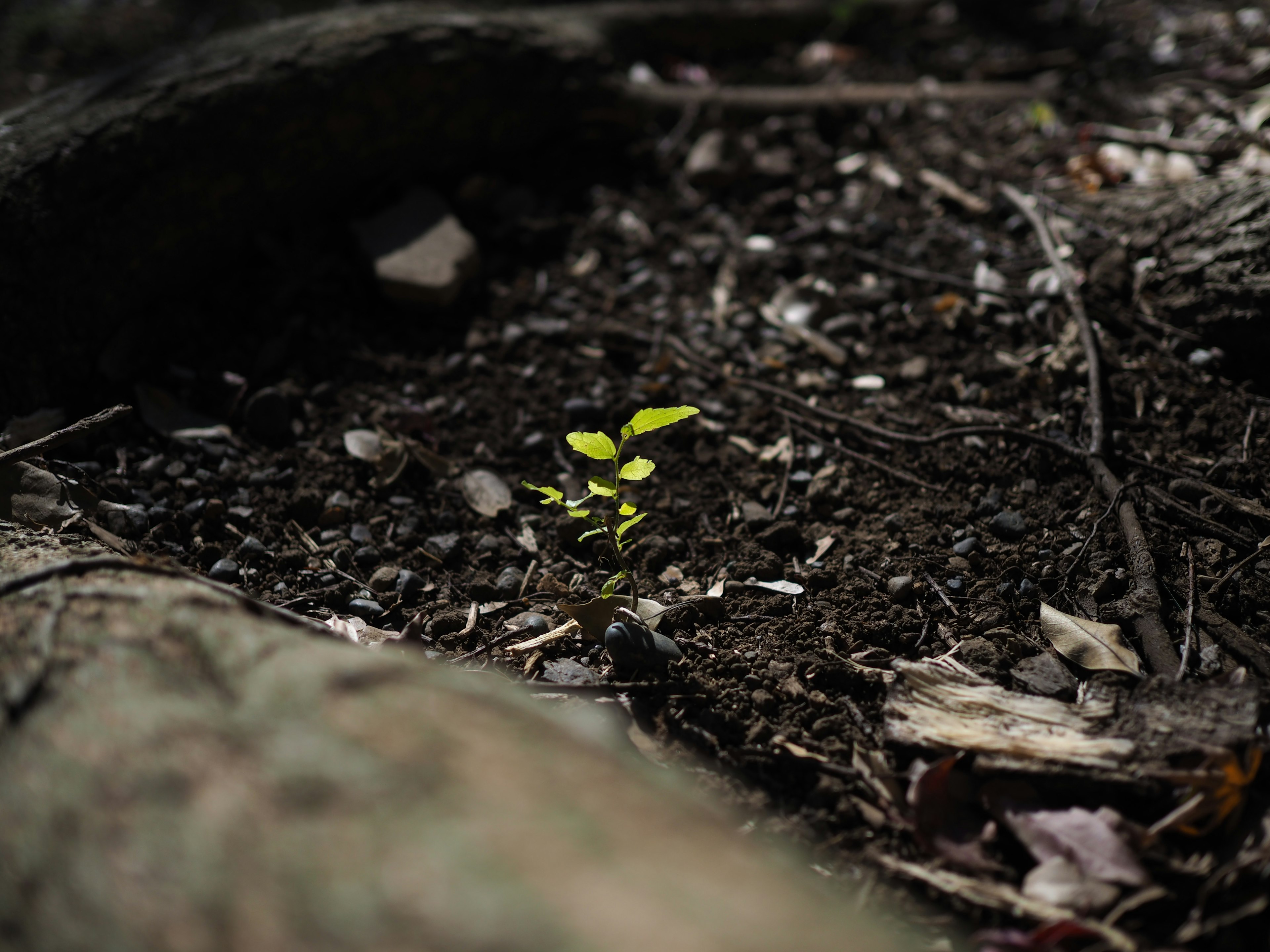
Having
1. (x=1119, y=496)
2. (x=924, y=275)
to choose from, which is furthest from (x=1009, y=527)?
(x=924, y=275)

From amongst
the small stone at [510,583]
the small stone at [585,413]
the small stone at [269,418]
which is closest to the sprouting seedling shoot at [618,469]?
the small stone at [510,583]

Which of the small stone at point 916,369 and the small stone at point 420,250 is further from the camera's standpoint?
the small stone at point 420,250

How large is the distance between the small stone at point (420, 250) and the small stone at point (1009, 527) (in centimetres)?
175

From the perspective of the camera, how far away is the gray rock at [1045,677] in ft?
4.58

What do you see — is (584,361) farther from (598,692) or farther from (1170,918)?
(1170,918)

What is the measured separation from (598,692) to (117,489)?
4.29ft

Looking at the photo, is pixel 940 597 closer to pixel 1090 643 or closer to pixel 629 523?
pixel 1090 643

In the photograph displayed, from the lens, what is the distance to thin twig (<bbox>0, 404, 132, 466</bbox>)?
153cm

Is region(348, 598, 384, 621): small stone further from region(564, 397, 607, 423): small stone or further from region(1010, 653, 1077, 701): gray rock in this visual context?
region(1010, 653, 1077, 701): gray rock

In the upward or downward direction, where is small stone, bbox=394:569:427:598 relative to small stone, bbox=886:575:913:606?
upward

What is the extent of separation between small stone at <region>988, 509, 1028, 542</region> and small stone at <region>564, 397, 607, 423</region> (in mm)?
1050

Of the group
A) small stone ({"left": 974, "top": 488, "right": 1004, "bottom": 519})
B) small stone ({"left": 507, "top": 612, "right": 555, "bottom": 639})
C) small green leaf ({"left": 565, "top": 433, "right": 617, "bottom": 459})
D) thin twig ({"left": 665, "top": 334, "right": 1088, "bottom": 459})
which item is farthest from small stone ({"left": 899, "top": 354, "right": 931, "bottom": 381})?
small stone ({"left": 507, "top": 612, "right": 555, "bottom": 639})

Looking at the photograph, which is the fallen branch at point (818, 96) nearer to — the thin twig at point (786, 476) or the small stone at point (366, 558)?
the thin twig at point (786, 476)

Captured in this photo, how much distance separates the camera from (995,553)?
1703 mm
